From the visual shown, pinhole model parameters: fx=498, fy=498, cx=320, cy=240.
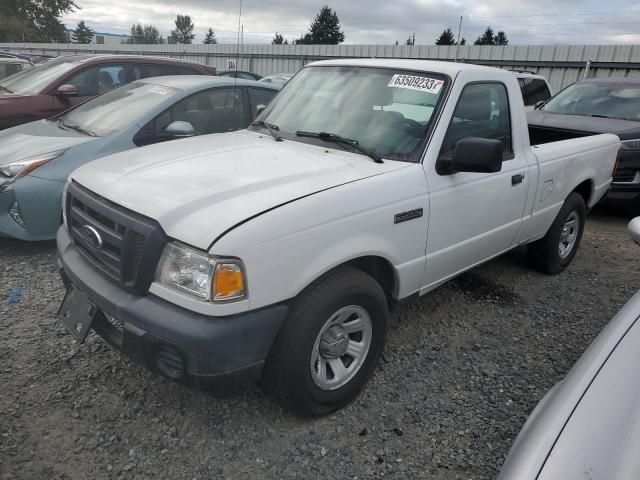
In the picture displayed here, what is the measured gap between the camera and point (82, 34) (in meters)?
Result: 85.5

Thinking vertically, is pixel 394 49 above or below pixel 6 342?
above

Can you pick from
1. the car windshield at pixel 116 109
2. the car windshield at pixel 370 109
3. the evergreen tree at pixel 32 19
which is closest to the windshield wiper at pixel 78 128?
the car windshield at pixel 116 109

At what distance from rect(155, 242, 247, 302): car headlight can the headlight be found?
19.7 feet

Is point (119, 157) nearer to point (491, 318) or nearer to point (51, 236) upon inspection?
Result: point (51, 236)

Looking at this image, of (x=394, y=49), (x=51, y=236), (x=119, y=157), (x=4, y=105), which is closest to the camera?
(x=119, y=157)

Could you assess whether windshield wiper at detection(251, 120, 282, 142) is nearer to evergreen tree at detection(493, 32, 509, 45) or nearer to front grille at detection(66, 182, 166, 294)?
front grille at detection(66, 182, 166, 294)

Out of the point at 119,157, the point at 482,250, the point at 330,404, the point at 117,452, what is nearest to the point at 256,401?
the point at 330,404

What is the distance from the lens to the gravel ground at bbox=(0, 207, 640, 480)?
7.68 ft

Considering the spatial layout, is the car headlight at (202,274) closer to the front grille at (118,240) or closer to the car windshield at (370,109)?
the front grille at (118,240)

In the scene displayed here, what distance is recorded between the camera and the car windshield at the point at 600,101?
6973 millimetres

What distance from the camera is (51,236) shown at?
170 inches

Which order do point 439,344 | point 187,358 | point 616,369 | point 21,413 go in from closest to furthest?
1. point 616,369
2. point 187,358
3. point 21,413
4. point 439,344

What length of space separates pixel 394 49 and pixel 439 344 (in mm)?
16980

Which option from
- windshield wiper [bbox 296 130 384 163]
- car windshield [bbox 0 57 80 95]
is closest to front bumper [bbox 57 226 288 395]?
windshield wiper [bbox 296 130 384 163]
